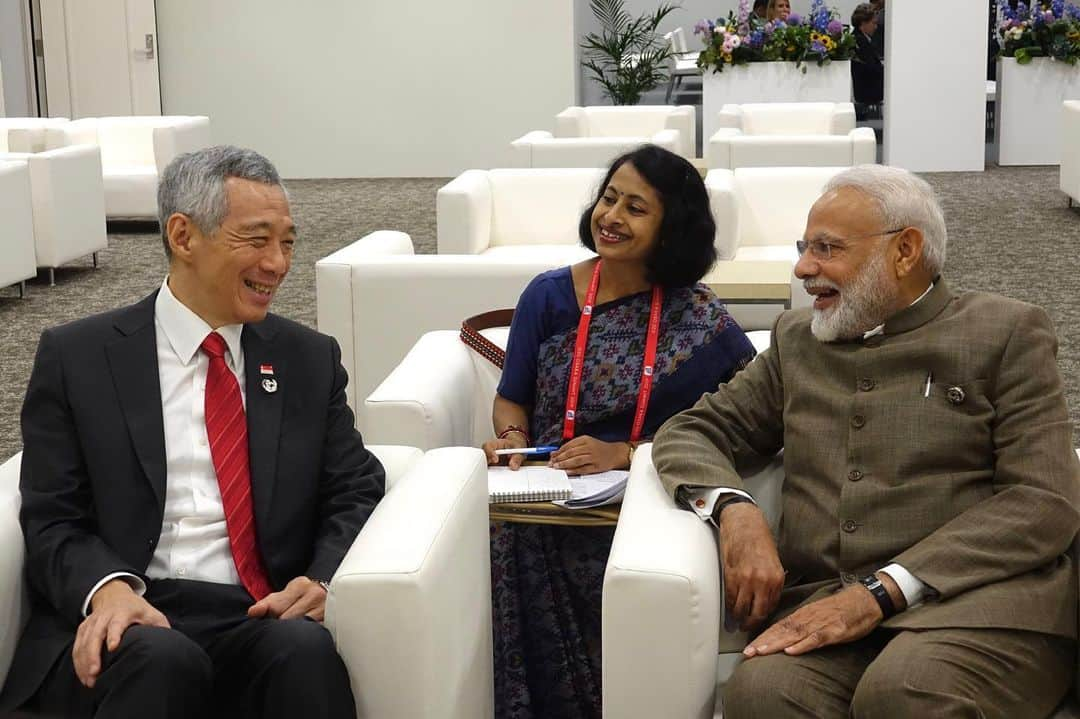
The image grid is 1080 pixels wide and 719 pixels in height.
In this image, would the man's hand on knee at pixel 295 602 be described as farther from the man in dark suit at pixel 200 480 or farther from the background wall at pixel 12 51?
the background wall at pixel 12 51

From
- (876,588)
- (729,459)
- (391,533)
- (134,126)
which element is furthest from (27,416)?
(134,126)

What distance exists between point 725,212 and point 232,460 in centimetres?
430

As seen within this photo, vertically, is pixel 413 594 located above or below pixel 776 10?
below

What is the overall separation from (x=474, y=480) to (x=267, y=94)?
44.1ft

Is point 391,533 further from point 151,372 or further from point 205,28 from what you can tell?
point 205,28

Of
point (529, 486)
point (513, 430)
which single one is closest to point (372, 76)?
point (513, 430)

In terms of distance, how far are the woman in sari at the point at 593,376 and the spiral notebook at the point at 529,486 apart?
7 centimetres

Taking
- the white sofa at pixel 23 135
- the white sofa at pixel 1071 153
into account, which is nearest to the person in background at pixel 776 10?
the white sofa at pixel 1071 153

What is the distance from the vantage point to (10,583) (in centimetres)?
260

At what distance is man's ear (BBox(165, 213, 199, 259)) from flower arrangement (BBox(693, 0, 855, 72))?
11.5 meters

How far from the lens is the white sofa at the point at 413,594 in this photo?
7.90ft

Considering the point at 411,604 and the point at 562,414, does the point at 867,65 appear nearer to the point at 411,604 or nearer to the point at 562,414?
the point at 562,414

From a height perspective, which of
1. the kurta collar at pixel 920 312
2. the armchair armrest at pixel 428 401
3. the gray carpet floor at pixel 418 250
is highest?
the kurta collar at pixel 920 312

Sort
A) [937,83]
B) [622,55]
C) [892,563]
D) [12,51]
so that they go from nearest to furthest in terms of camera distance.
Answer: [892,563]
[937,83]
[12,51]
[622,55]
